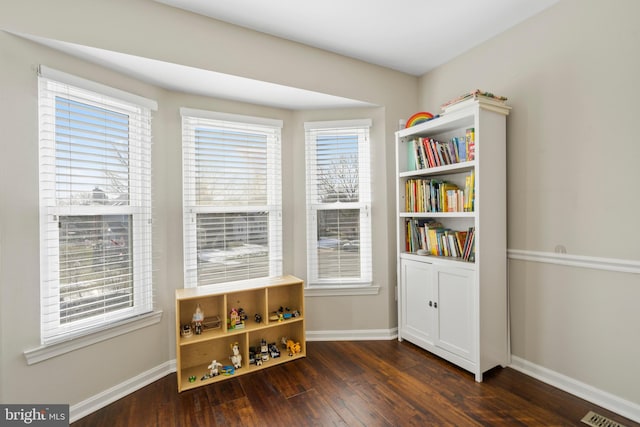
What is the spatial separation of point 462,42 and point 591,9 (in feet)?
2.76

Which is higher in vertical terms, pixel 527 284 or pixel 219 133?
pixel 219 133

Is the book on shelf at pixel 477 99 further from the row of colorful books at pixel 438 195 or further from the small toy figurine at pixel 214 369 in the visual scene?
the small toy figurine at pixel 214 369

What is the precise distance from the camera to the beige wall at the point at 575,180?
5.80ft

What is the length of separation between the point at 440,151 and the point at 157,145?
237cm

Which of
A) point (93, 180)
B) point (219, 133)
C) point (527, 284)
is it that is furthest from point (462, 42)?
point (93, 180)

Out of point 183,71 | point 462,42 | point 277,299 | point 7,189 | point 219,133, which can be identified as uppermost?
point 462,42

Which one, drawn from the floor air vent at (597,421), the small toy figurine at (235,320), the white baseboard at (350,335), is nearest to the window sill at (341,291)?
the white baseboard at (350,335)

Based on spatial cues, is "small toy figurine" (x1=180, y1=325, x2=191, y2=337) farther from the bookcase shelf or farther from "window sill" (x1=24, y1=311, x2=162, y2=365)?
"window sill" (x1=24, y1=311, x2=162, y2=365)

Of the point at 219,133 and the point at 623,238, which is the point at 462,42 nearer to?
the point at 623,238

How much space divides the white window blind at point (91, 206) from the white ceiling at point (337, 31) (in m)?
0.29

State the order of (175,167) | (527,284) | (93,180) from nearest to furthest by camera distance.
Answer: (93,180) → (527,284) → (175,167)

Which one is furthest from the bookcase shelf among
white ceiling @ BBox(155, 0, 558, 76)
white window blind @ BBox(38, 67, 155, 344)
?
white ceiling @ BBox(155, 0, 558, 76)

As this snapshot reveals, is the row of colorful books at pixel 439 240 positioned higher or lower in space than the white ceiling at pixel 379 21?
lower

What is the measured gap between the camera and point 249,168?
2791 millimetres
